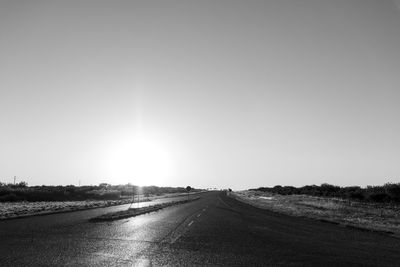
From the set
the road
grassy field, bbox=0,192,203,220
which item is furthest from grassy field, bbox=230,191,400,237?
grassy field, bbox=0,192,203,220

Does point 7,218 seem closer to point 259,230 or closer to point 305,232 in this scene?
point 259,230

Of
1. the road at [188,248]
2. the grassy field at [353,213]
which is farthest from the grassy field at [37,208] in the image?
the grassy field at [353,213]

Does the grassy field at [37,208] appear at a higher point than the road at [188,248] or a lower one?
higher

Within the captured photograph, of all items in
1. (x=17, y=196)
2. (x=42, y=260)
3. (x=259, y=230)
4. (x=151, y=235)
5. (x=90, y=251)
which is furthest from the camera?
(x=17, y=196)

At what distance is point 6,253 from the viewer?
38.1 feet

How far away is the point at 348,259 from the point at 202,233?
313 inches

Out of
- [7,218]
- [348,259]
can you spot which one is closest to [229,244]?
[348,259]

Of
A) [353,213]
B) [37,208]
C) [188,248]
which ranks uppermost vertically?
[37,208]

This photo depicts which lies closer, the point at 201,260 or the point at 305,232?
the point at 201,260

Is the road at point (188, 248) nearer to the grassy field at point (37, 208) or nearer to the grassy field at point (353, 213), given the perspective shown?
the grassy field at point (353, 213)

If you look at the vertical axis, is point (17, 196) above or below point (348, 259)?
above

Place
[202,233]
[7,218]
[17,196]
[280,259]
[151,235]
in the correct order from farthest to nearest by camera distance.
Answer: [17,196] < [7,218] < [202,233] < [151,235] < [280,259]

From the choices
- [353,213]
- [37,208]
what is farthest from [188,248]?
[37,208]

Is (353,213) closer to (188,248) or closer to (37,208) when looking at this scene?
(188,248)
